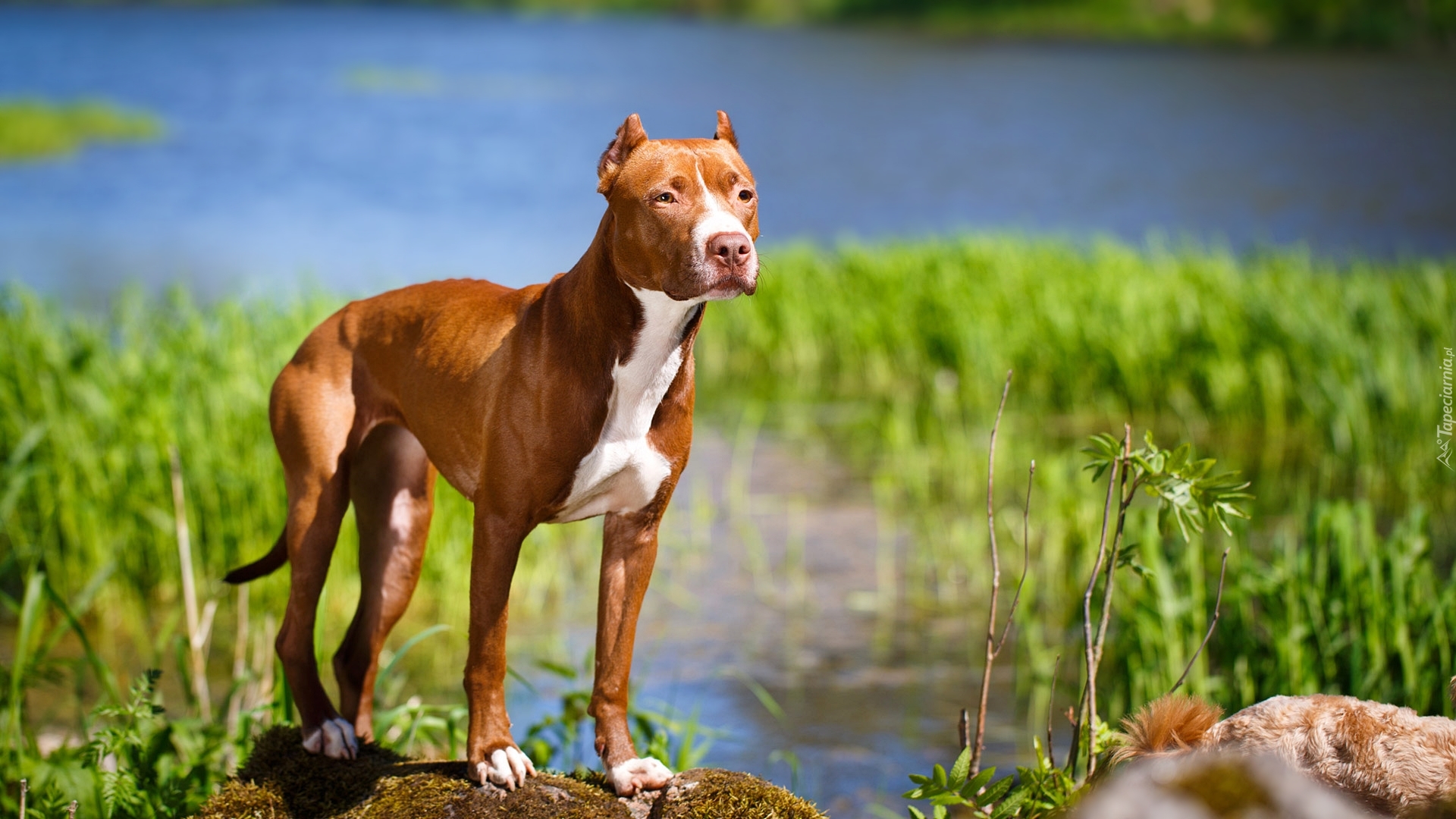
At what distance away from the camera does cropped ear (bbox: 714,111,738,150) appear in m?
2.42

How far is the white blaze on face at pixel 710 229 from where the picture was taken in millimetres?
2082

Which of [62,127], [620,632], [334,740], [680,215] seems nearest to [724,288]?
[680,215]

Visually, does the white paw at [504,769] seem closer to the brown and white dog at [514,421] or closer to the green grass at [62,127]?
the brown and white dog at [514,421]

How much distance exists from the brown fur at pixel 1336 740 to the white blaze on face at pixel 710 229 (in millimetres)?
1103

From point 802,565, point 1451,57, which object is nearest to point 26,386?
point 802,565

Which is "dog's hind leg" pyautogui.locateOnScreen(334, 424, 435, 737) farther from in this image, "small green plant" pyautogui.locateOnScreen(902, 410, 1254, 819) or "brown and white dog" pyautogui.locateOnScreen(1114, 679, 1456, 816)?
"brown and white dog" pyautogui.locateOnScreen(1114, 679, 1456, 816)

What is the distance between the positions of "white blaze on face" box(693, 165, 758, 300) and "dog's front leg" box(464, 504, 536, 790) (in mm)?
678

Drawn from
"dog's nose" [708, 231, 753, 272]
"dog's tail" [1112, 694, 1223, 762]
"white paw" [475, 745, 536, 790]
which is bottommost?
"white paw" [475, 745, 536, 790]

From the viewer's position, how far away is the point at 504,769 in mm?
2490

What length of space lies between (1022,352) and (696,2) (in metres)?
58.2

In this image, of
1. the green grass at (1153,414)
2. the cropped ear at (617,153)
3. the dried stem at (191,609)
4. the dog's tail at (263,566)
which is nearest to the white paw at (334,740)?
the dog's tail at (263,566)

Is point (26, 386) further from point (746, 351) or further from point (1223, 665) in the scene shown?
point (746, 351)

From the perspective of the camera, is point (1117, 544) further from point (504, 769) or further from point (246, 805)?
point (246, 805)

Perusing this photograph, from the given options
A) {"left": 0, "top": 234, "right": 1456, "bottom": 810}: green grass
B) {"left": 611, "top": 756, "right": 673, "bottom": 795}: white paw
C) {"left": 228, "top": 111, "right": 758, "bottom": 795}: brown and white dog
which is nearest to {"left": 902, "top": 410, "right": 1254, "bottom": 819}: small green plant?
{"left": 611, "top": 756, "right": 673, "bottom": 795}: white paw
